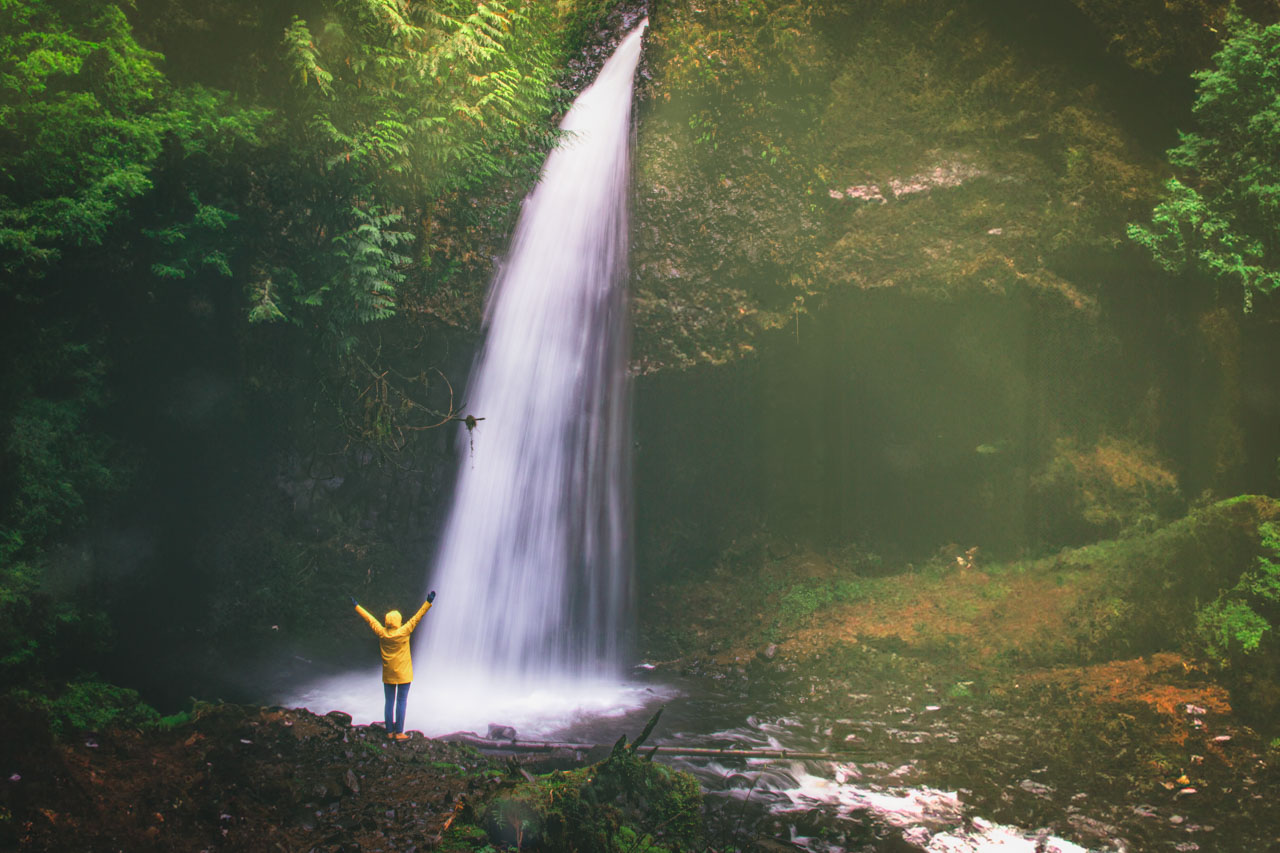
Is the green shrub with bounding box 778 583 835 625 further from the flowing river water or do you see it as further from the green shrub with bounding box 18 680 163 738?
the green shrub with bounding box 18 680 163 738

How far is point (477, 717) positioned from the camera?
8.70 m

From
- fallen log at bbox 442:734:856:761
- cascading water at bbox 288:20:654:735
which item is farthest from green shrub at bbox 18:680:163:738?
cascading water at bbox 288:20:654:735

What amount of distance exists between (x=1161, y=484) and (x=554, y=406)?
376 inches

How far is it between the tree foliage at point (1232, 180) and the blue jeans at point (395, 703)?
11.6 meters

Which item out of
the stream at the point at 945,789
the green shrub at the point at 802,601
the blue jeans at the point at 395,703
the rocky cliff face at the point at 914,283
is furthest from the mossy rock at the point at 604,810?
the rocky cliff face at the point at 914,283

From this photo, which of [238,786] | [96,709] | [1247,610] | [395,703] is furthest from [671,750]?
[1247,610]

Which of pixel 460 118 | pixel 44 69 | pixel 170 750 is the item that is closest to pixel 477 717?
pixel 170 750

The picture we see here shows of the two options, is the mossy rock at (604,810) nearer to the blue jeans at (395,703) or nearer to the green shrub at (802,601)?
the blue jeans at (395,703)

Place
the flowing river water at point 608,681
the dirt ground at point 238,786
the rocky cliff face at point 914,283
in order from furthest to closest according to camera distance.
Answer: the rocky cliff face at point 914,283, the flowing river water at point 608,681, the dirt ground at point 238,786

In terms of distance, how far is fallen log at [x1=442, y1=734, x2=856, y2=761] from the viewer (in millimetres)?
7105

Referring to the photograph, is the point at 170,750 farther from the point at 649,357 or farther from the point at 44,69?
the point at 649,357

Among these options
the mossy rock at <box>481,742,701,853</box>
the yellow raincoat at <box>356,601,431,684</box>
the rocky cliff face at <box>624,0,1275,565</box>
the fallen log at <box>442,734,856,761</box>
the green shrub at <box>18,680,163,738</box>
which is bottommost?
the fallen log at <box>442,734,856,761</box>

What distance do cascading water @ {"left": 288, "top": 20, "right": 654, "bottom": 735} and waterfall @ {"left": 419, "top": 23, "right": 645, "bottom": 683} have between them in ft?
0.07

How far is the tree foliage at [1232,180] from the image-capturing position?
8.78m
